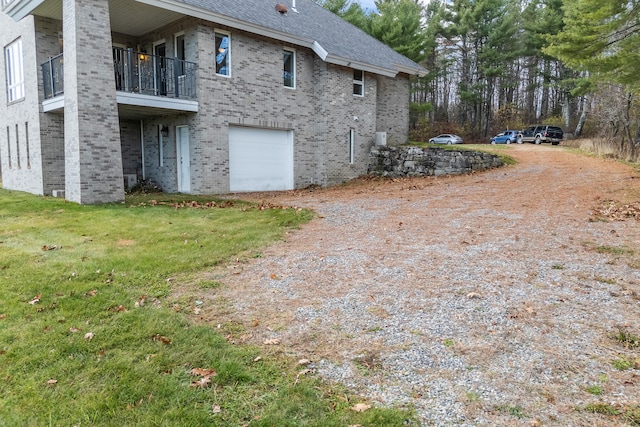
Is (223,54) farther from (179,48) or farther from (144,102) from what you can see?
(144,102)

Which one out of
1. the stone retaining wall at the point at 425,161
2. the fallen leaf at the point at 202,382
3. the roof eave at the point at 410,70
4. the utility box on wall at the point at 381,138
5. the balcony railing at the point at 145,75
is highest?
the roof eave at the point at 410,70

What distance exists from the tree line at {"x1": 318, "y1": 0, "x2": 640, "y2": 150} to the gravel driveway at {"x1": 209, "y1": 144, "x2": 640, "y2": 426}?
49.7ft

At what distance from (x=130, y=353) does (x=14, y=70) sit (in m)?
15.7

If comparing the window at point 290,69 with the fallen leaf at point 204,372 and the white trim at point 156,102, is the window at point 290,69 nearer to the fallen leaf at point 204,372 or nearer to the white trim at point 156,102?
the white trim at point 156,102

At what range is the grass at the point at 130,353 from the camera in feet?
9.09

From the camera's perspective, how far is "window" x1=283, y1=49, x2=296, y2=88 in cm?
1603

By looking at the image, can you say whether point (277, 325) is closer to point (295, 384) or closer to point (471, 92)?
point (295, 384)

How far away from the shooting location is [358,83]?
60.3ft

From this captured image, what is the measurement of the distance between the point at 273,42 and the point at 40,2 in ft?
22.8

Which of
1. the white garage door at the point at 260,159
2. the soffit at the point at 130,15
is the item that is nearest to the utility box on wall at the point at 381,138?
the white garage door at the point at 260,159

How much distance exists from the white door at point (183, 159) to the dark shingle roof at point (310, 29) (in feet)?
12.2

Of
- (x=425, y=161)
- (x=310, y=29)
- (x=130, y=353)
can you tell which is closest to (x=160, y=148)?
(x=310, y=29)

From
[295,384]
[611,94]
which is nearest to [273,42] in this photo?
[295,384]

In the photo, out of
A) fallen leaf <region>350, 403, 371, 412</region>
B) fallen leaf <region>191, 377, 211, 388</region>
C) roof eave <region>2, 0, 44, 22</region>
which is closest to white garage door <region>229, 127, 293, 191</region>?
roof eave <region>2, 0, 44, 22</region>
